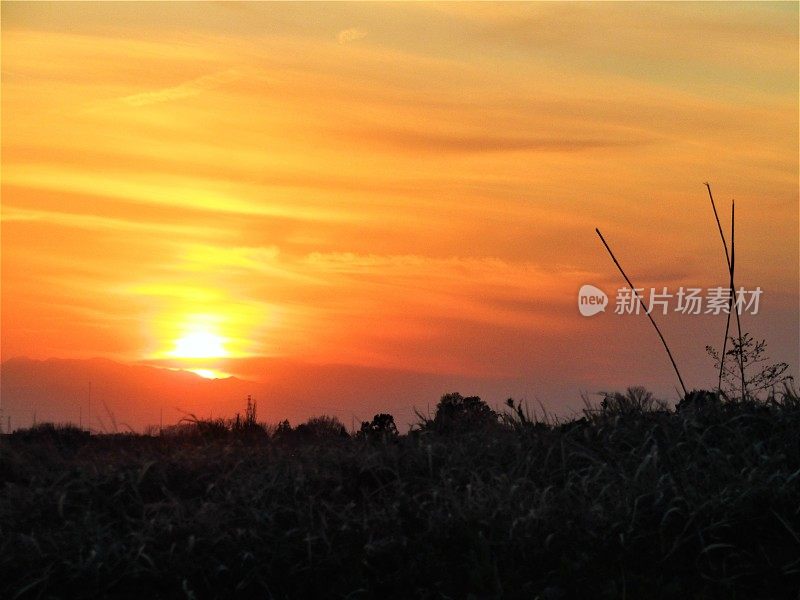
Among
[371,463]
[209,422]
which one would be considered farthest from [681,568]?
[209,422]

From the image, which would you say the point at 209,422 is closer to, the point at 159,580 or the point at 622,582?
the point at 159,580

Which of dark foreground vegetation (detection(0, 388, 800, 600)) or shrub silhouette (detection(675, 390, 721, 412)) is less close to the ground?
shrub silhouette (detection(675, 390, 721, 412))

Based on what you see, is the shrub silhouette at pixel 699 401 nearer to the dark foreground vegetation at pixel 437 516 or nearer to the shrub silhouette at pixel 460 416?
the dark foreground vegetation at pixel 437 516

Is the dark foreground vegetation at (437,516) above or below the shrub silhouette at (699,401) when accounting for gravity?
below

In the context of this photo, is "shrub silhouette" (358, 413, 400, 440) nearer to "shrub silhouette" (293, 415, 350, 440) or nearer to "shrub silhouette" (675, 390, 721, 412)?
"shrub silhouette" (293, 415, 350, 440)

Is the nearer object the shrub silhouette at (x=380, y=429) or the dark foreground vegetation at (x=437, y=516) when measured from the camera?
the dark foreground vegetation at (x=437, y=516)

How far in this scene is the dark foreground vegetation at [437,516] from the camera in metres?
6.93

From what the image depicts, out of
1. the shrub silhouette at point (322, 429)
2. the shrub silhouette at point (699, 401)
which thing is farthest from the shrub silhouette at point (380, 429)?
the shrub silhouette at point (699, 401)

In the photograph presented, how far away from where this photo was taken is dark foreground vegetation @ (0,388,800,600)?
693 centimetres

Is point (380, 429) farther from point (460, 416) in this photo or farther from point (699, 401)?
point (699, 401)

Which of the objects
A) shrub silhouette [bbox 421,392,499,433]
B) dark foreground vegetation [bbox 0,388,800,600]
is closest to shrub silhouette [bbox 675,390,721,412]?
dark foreground vegetation [bbox 0,388,800,600]

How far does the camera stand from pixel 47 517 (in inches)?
315

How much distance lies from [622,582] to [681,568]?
0.58m

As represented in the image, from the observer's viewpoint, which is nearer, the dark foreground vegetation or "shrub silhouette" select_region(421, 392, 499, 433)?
the dark foreground vegetation
